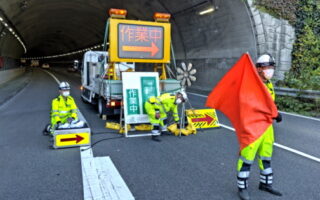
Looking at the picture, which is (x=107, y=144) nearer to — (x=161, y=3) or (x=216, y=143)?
(x=216, y=143)

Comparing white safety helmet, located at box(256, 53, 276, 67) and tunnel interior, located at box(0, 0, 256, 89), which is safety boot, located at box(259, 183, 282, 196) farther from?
tunnel interior, located at box(0, 0, 256, 89)

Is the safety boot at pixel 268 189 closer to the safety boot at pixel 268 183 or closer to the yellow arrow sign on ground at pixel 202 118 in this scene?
the safety boot at pixel 268 183

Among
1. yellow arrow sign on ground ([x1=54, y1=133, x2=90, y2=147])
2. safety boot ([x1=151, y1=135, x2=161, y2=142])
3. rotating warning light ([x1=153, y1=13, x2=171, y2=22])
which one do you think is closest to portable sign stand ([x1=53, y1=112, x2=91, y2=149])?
yellow arrow sign on ground ([x1=54, y1=133, x2=90, y2=147])

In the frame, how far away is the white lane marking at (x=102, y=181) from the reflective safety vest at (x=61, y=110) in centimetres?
151

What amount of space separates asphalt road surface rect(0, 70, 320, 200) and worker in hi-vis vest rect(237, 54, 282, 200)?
0.50ft

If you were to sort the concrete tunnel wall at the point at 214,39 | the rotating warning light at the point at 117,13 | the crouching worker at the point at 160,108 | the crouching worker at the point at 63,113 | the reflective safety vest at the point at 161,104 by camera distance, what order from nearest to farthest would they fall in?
1. the crouching worker at the point at 63,113
2. the crouching worker at the point at 160,108
3. the reflective safety vest at the point at 161,104
4. the rotating warning light at the point at 117,13
5. the concrete tunnel wall at the point at 214,39

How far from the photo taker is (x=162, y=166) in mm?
4852

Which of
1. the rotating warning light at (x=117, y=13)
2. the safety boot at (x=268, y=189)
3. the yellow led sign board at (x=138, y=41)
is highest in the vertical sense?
the rotating warning light at (x=117, y=13)

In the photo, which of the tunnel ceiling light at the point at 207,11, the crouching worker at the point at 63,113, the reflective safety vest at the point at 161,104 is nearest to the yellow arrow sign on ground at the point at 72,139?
the crouching worker at the point at 63,113

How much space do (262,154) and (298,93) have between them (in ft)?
28.3

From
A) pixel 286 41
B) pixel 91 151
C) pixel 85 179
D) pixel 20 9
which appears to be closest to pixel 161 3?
pixel 286 41

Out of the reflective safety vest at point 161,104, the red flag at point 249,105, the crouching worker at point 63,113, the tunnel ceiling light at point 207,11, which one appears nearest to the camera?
the red flag at point 249,105

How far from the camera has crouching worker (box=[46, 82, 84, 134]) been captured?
618cm

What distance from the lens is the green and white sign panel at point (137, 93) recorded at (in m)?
7.40
